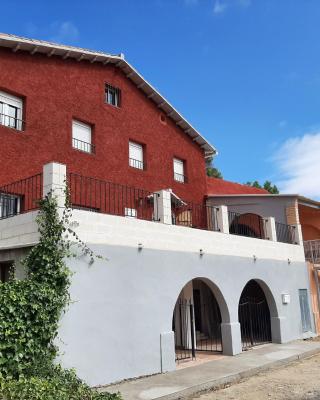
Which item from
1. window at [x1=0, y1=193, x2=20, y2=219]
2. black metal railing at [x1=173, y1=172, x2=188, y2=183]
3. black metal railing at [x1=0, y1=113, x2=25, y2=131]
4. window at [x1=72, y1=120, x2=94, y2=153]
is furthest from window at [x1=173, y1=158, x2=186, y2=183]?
window at [x1=0, y1=193, x2=20, y2=219]

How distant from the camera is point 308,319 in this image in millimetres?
16766

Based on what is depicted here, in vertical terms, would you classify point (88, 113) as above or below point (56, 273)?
above

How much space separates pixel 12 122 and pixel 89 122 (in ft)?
9.94

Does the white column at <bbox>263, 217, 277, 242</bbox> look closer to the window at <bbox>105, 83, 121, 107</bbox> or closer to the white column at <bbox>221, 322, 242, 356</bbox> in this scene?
the white column at <bbox>221, 322, 242, 356</bbox>

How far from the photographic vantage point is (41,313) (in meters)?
8.05

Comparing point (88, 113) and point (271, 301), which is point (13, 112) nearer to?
point (88, 113)

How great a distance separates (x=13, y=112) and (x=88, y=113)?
2.94 m

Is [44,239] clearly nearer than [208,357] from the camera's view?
Yes

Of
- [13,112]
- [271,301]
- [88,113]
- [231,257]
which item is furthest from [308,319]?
[13,112]

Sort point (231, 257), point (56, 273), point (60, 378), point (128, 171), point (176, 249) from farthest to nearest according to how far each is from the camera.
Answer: point (128, 171) → point (231, 257) → point (176, 249) → point (56, 273) → point (60, 378)

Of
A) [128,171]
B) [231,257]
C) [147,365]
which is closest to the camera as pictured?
[147,365]

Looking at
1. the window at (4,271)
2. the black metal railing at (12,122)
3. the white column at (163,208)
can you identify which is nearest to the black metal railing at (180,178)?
the white column at (163,208)

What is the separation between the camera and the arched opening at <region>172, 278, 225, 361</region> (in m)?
13.6

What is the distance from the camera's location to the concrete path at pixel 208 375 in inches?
333
